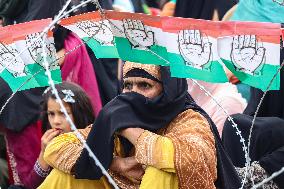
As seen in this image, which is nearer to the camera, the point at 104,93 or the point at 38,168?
the point at 38,168

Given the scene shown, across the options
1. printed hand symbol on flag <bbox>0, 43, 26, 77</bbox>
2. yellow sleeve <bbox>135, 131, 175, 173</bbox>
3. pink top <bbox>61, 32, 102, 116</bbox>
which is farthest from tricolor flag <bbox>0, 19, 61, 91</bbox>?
pink top <bbox>61, 32, 102, 116</bbox>

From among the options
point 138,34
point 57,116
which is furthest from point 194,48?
point 57,116

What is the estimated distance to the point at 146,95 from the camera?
409 cm

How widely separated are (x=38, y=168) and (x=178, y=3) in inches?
118

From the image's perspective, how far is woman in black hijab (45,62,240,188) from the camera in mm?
3809

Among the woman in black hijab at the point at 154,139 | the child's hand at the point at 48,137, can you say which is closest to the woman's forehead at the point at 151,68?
the woman in black hijab at the point at 154,139

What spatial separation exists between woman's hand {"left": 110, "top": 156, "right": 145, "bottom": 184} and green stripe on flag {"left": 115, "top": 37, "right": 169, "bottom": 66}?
1.63 ft

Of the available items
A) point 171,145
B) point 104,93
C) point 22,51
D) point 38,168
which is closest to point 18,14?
point 104,93

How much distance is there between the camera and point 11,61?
4.31 meters

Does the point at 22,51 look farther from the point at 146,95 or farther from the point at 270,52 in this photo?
the point at 270,52

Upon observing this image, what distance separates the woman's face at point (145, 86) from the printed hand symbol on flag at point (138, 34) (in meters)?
0.24

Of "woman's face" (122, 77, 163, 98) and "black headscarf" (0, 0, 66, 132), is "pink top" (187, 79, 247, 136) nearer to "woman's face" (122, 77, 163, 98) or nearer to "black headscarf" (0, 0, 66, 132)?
"black headscarf" (0, 0, 66, 132)

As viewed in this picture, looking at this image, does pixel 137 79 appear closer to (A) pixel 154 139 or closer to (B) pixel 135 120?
(B) pixel 135 120

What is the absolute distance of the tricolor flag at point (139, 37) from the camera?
3760 millimetres
